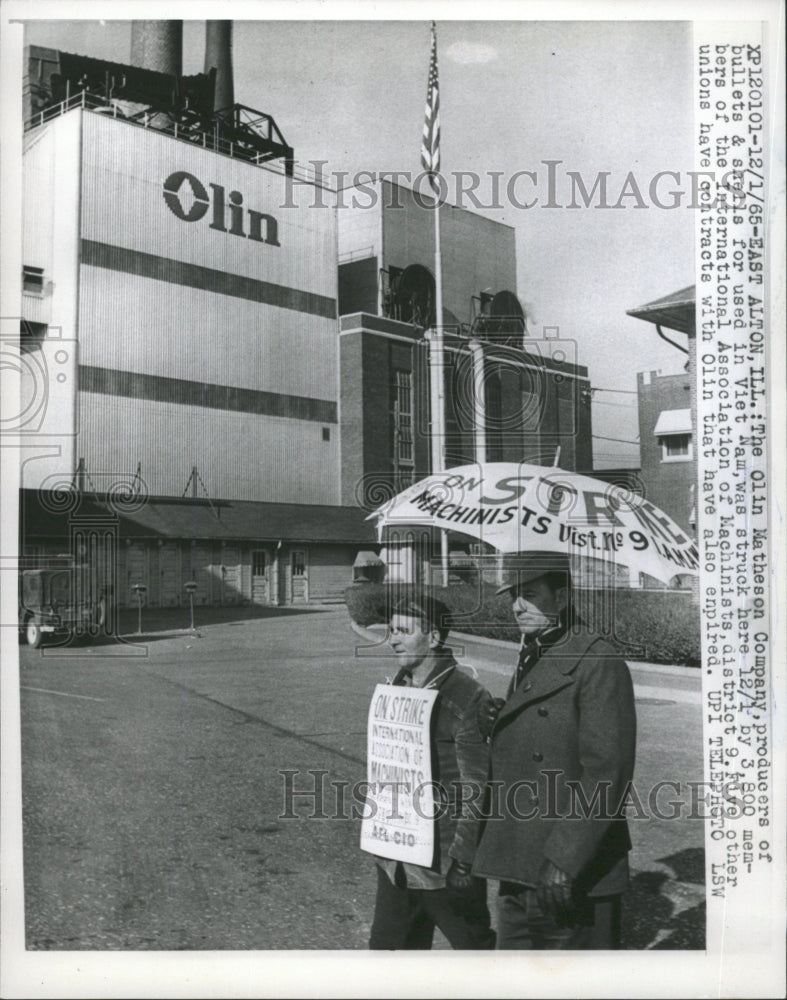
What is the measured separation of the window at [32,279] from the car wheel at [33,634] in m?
1.74

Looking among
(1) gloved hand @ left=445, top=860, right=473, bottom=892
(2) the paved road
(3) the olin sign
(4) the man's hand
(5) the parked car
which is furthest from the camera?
(3) the olin sign

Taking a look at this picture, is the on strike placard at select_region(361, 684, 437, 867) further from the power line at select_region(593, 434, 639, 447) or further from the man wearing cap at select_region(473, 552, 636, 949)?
the power line at select_region(593, 434, 639, 447)

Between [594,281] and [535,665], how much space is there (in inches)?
91.7

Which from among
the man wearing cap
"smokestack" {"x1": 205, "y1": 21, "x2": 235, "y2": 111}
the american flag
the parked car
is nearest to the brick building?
the american flag

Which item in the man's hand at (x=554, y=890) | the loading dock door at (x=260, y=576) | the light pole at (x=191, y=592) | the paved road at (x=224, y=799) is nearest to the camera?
the man's hand at (x=554, y=890)

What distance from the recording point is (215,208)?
4.97 m

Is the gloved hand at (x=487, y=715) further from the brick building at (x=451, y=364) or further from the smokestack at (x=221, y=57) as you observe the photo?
the smokestack at (x=221, y=57)

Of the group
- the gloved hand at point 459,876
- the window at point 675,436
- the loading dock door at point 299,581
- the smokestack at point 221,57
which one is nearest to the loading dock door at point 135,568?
the loading dock door at point 299,581

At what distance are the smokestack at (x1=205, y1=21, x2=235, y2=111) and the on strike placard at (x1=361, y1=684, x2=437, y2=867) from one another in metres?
3.29

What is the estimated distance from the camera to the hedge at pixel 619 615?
4496 mm

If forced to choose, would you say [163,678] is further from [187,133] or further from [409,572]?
[187,133]

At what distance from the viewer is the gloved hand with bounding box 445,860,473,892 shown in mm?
3576

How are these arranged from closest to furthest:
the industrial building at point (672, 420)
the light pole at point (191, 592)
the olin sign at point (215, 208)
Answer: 1. the industrial building at point (672, 420)
2. the olin sign at point (215, 208)
3. the light pole at point (191, 592)

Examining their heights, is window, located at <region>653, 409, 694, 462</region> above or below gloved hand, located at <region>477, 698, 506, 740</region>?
above
